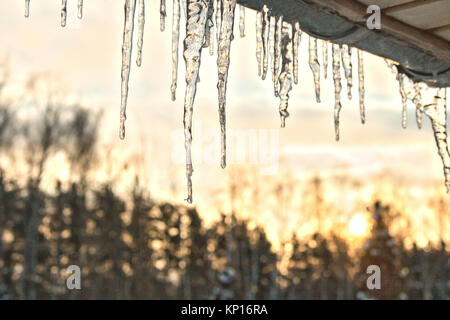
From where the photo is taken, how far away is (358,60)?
3207 mm

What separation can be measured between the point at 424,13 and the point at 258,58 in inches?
37.2

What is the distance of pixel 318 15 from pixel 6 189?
23.7 metres

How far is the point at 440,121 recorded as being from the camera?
330cm

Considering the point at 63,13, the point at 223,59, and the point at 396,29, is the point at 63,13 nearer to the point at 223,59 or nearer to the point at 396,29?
the point at 223,59

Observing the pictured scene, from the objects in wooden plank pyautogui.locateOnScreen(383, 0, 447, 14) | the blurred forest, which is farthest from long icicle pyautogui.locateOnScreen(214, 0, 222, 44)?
the blurred forest

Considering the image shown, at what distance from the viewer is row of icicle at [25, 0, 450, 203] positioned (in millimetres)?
2262

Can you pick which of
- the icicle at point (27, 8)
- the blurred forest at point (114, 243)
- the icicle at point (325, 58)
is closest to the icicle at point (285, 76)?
the icicle at point (325, 58)

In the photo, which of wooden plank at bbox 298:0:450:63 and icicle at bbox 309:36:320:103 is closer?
wooden plank at bbox 298:0:450:63

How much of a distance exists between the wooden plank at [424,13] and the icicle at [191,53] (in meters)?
0.69

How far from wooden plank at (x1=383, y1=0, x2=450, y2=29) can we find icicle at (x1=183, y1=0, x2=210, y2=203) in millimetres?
690
